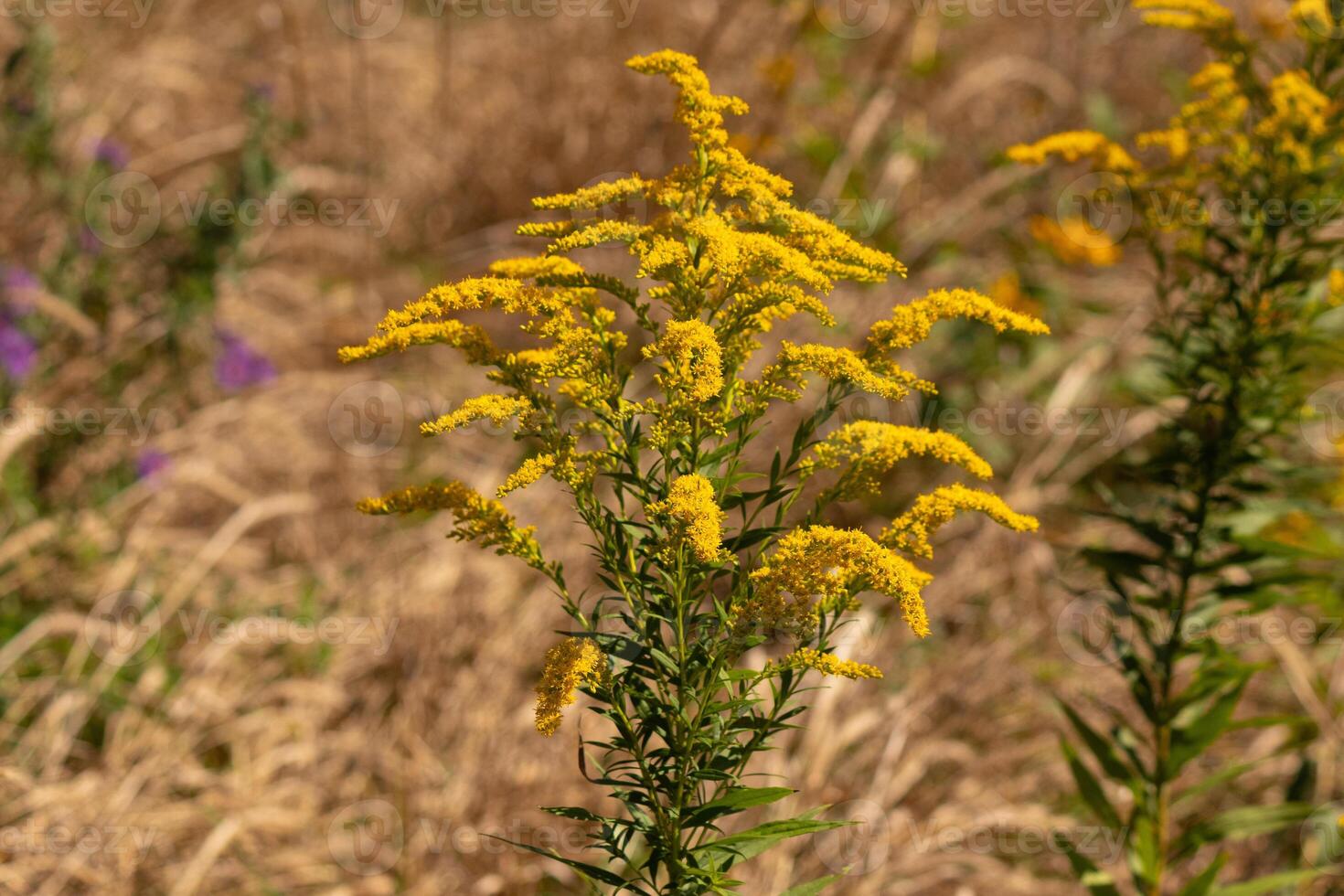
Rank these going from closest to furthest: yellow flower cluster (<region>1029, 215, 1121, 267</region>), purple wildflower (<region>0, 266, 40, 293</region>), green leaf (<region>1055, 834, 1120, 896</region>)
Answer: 1. green leaf (<region>1055, 834, 1120, 896</region>)
2. purple wildflower (<region>0, 266, 40, 293</region>)
3. yellow flower cluster (<region>1029, 215, 1121, 267</region>)

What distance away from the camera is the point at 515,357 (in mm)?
1473

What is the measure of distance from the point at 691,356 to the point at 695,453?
0.17m

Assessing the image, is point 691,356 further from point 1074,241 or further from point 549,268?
point 1074,241

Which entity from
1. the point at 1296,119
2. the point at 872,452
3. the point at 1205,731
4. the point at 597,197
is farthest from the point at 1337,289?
the point at 597,197

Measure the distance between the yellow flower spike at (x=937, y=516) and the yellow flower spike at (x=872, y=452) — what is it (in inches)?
1.4

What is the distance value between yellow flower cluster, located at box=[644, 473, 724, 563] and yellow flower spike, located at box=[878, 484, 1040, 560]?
316 millimetres

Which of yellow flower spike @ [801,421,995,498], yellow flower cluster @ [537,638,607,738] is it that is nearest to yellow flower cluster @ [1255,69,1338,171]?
yellow flower spike @ [801,421,995,498]

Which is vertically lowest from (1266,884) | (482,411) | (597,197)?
(1266,884)

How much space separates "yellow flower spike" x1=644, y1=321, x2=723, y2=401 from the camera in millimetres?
1291

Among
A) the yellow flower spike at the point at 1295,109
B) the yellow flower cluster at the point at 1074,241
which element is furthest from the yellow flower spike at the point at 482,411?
the yellow flower cluster at the point at 1074,241

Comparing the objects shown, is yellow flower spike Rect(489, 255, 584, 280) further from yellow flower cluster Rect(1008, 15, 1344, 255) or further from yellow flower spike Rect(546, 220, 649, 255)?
yellow flower cluster Rect(1008, 15, 1344, 255)

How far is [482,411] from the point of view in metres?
1.39

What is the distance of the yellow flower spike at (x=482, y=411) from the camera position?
1.33 meters

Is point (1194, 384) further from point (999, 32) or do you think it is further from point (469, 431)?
point (999, 32)
